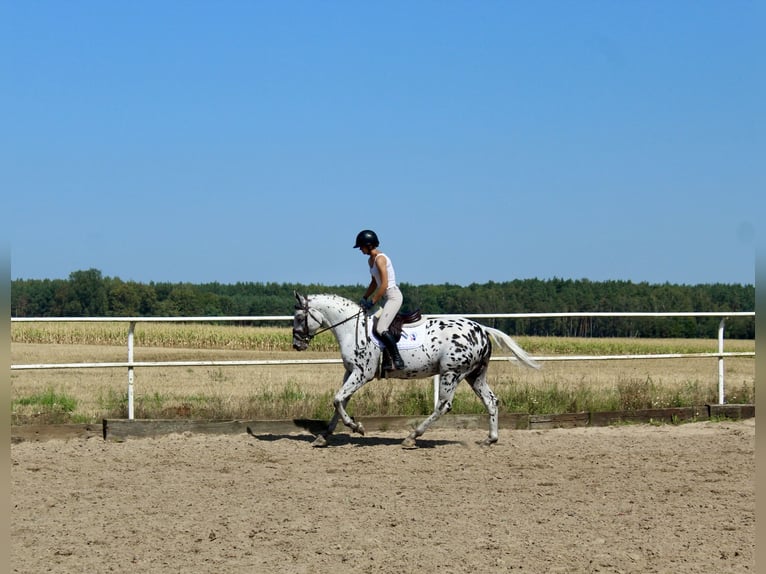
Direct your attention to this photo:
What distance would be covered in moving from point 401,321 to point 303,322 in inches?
45.3

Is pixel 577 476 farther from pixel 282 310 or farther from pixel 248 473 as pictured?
pixel 282 310

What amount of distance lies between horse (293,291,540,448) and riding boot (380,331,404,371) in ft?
0.24

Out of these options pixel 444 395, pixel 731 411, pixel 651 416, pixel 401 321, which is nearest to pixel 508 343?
pixel 444 395

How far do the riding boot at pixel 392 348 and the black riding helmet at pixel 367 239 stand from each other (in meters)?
1.01

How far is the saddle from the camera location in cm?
1096

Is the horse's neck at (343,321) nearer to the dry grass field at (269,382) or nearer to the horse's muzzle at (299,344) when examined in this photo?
the horse's muzzle at (299,344)

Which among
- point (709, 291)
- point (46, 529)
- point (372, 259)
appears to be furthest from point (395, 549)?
point (709, 291)

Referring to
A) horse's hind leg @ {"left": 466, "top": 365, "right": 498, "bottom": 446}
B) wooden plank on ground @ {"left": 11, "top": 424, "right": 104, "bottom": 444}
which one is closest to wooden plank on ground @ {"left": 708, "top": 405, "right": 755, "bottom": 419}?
horse's hind leg @ {"left": 466, "top": 365, "right": 498, "bottom": 446}

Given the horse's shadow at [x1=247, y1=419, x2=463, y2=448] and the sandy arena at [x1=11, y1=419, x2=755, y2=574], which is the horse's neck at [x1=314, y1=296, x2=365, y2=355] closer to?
the horse's shadow at [x1=247, y1=419, x2=463, y2=448]

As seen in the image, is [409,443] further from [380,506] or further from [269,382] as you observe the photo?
[269,382]

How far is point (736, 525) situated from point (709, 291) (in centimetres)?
4951

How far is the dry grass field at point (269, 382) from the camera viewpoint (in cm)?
1277

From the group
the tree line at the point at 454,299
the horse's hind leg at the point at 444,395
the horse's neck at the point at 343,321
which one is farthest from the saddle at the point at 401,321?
the tree line at the point at 454,299

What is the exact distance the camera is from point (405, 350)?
36.2 feet
